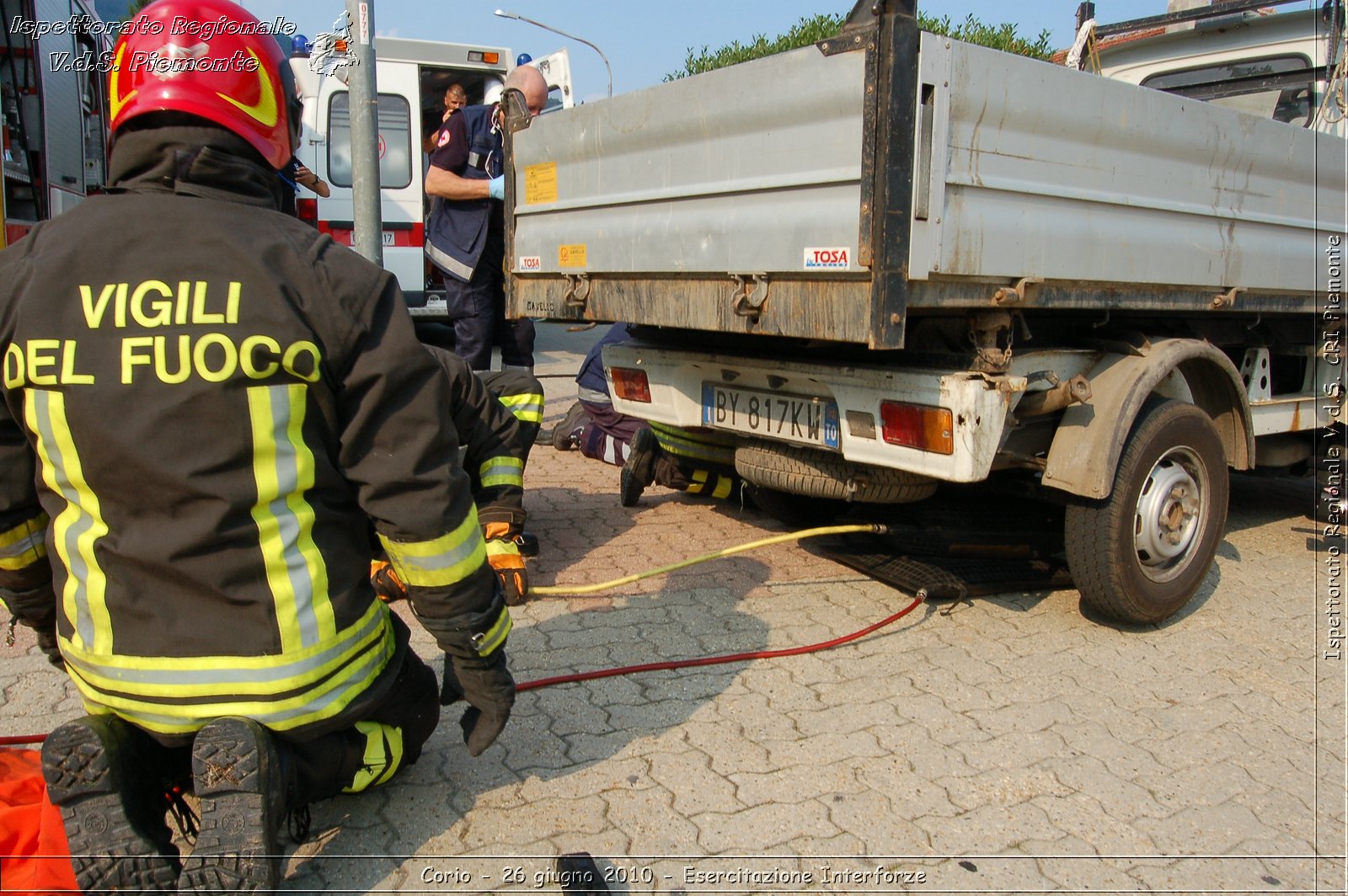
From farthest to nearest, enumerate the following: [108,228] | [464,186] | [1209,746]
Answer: [464,186]
[1209,746]
[108,228]

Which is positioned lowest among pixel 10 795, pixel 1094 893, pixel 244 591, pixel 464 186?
pixel 1094 893

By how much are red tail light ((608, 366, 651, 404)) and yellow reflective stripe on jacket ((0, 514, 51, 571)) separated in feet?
8.45

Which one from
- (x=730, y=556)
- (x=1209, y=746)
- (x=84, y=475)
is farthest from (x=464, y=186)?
(x=1209, y=746)

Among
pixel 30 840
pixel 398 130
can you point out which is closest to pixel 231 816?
pixel 30 840

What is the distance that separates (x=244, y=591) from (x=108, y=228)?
0.73m

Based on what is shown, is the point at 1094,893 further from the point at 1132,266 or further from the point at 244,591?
the point at 1132,266

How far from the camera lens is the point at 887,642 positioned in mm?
3574

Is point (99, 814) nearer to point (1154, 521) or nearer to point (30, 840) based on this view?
point (30, 840)

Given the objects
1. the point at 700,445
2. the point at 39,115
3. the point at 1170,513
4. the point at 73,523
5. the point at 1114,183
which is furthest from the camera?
the point at 39,115

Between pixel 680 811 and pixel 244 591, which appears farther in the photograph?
pixel 680 811

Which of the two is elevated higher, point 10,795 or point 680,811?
point 10,795

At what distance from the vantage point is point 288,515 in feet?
6.38

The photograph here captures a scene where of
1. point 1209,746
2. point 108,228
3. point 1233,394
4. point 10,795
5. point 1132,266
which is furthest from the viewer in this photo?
point 1233,394

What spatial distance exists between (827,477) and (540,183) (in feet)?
6.13
